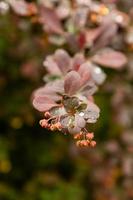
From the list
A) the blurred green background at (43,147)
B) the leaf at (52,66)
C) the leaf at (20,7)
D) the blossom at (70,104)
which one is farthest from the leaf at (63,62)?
the blurred green background at (43,147)

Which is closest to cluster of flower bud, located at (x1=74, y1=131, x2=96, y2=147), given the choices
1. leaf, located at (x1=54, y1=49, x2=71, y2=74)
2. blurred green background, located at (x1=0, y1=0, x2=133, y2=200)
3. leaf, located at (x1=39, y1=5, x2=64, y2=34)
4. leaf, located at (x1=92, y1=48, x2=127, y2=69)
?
leaf, located at (x1=54, y1=49, x2=71, y2=74)

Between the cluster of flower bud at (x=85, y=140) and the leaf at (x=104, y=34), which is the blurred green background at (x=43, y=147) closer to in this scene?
the leaf at (x=104, y=34)

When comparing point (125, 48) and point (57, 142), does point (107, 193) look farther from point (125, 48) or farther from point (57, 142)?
point (125, 48)

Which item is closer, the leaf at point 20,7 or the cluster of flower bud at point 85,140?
the cluster of flower bud at point 85,140

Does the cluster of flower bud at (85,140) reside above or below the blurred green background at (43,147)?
below

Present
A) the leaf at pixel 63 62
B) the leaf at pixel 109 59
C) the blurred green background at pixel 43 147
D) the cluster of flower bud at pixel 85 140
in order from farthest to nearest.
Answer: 1. the blurred green background at pixel 43 147
2. the leaf at pixel 109 59
3. the leaf at pixel 63 62
4. the cluster of flower bud at pixel 85 140

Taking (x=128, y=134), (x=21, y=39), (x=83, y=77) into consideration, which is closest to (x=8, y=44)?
(x=21, y=39)
